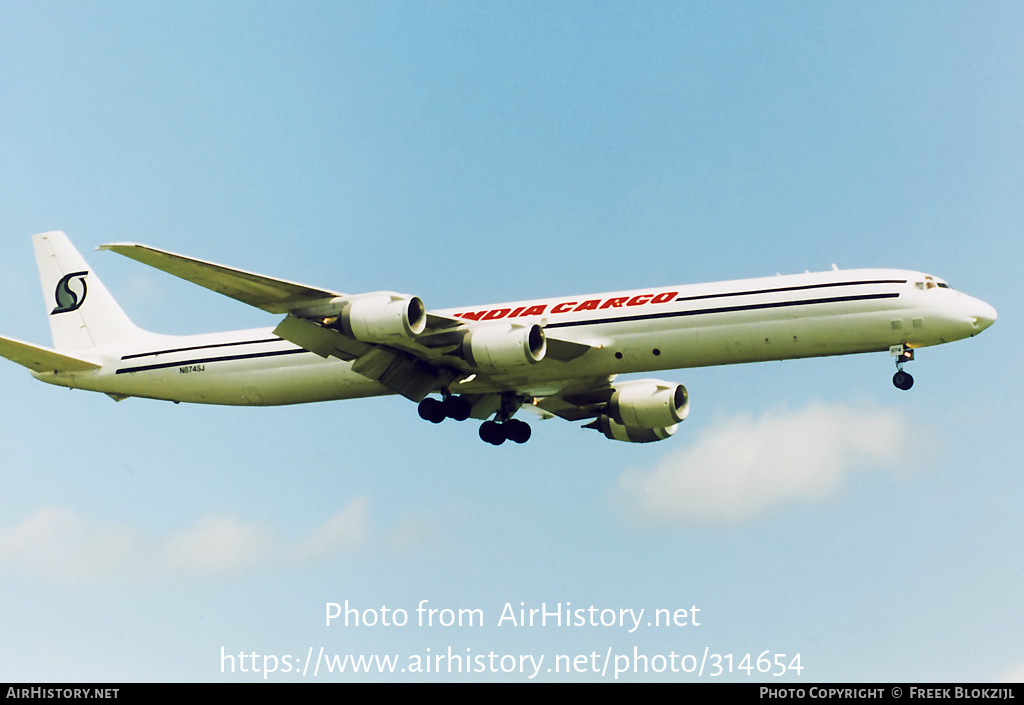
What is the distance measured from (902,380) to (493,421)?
13.4 meters

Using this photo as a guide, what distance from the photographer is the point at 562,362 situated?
3512 cm

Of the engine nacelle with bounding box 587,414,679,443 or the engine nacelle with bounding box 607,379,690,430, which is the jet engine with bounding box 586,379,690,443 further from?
the engine nacelle with bounding box 587,414,679,443

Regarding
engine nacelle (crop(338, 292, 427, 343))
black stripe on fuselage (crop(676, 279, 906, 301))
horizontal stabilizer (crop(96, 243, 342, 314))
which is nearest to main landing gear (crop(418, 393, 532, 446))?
engine nacelle (crop(338, 292, 427, 343))

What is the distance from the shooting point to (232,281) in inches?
1289

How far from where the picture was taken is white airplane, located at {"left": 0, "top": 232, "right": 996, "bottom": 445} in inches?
1298

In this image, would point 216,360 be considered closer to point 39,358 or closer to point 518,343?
point 39,358

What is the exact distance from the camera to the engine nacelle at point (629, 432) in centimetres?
4081

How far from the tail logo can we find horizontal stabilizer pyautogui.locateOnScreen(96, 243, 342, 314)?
12.7 meters

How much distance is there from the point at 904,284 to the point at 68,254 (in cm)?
3012

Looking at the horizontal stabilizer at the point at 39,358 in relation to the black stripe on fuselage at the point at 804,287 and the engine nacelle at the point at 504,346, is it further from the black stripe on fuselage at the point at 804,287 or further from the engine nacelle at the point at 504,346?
the black stripe on fuselage at the point at 804,287

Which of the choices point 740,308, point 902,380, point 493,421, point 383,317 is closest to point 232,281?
point 383,317

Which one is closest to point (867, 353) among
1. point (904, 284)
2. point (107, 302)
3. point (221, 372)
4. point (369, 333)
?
point (904, 284)

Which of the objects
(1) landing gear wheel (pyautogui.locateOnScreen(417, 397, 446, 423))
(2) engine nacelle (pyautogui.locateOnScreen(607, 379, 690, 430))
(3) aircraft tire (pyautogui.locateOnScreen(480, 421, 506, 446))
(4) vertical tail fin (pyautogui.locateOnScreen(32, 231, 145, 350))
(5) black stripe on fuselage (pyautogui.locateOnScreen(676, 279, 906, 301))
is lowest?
(1) landing gear wheel (pyautogui.locateOnScreen(417, 397, 446, 423))
